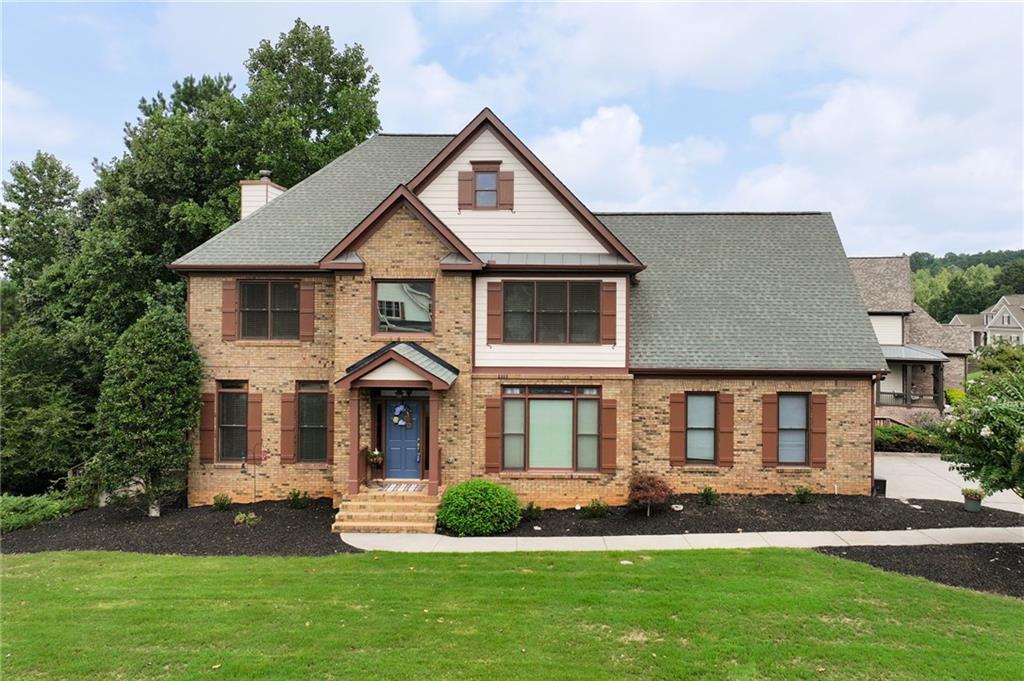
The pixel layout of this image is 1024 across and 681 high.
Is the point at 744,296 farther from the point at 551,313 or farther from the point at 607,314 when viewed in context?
the point at 551,313

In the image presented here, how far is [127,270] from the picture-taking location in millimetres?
22016

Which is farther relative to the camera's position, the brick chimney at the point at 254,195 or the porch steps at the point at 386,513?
the brick chimney at the point at 254,195

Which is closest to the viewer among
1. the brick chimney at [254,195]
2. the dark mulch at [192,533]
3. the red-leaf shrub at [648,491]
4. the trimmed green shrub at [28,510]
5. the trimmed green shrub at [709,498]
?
the dark mulch at [192,533]

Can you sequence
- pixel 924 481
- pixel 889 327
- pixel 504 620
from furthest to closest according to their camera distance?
pixel 889 327 < pixel 924 481 < pixel 504 620

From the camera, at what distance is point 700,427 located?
586 inches

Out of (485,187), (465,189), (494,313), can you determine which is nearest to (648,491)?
(494,313)

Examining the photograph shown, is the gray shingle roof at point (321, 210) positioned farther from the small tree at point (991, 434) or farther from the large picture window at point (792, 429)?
the small tree at point (991, 434)

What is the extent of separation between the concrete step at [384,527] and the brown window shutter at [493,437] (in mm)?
2170

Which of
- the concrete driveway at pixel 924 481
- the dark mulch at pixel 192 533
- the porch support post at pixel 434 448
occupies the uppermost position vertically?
the porch support post at pixel 434 448

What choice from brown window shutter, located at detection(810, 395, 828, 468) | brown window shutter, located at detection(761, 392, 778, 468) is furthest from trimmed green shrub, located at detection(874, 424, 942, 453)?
brown window shutter, located at detection(761, 392, 778, 468)

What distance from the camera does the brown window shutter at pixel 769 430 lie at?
48.1 feet

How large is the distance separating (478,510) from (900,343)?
1113 inches

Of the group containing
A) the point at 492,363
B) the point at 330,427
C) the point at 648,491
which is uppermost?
the point at 492,363

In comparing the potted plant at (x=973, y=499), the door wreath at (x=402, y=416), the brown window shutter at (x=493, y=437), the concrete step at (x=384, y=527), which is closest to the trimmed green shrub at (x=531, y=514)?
the brown window shutter at (x=493, y=437)
